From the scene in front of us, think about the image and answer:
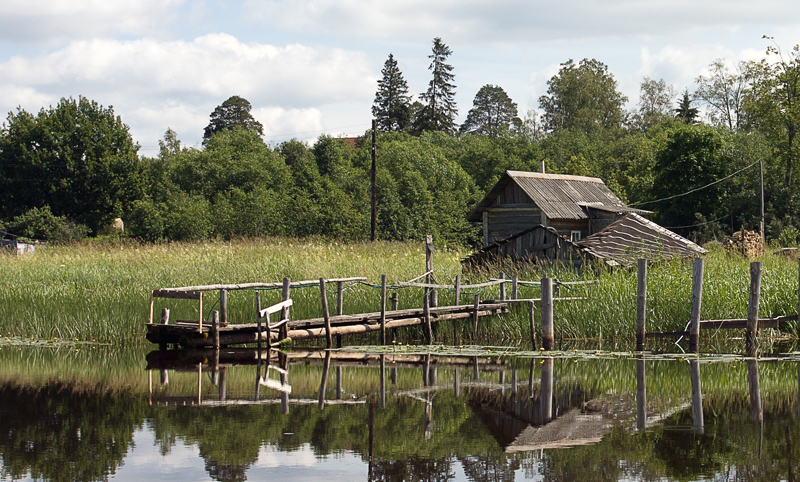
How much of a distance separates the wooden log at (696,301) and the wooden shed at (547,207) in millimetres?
14734

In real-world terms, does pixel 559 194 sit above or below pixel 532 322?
above

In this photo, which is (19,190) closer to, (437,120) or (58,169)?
(58,169)

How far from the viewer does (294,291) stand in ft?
74.8

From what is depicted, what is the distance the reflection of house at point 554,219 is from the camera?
82.7ft

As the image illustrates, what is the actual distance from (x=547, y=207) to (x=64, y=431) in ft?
78.7

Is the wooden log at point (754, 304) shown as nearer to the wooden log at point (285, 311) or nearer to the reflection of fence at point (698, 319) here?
the reflection of fence at point (698, 319)

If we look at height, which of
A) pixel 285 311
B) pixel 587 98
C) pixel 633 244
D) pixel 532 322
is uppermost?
pixel 587 98

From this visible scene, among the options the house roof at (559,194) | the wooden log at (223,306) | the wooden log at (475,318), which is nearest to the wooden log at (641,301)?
the wooden log at (475,318)

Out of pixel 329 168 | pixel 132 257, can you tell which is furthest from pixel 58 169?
pixel 132 257

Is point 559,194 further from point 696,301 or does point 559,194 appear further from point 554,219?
point 696,301

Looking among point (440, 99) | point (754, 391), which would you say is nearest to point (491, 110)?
point (440, 99)

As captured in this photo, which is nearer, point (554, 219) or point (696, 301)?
point (696, 301)

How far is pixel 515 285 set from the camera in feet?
71.5

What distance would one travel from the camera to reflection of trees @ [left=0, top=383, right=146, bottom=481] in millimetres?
Result: 9680
